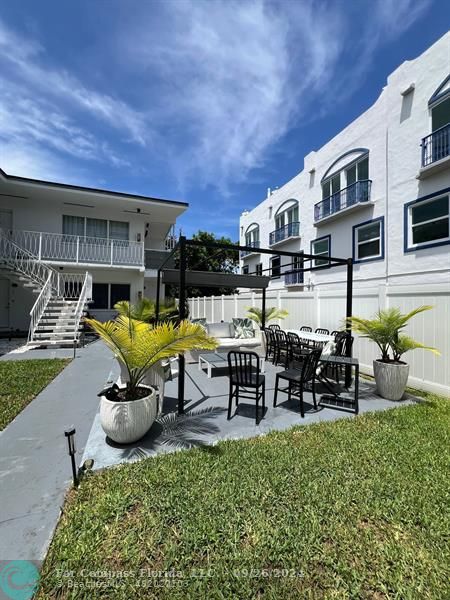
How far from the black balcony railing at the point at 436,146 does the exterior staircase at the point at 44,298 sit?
1479 centimetres

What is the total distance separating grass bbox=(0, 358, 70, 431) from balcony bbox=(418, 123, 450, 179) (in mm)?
14204

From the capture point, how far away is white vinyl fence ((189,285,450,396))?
5363 millimetres

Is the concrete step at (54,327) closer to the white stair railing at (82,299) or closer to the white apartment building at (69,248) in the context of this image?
the white apartment building at (69,248)

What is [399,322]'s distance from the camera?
5.19 m

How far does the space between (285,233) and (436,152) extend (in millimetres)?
9966

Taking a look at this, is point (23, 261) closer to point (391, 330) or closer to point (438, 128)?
point (391, 330)

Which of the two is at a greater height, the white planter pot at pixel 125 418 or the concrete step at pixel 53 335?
the concrete step at pixel 53 335

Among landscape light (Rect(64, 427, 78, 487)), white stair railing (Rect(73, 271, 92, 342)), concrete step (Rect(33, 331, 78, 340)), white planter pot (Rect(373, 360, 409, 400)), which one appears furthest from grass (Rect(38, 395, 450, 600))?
concrete step (Rect(33, 331, 78, 340))

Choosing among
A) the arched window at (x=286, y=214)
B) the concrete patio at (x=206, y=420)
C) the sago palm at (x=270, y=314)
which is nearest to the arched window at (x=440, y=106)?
the arched window at (x=286, y=214)

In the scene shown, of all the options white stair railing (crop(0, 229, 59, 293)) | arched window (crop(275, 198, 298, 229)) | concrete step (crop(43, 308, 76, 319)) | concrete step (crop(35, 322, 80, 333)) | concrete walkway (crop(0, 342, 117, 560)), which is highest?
arched window (crop(275, 198, 298, 229))

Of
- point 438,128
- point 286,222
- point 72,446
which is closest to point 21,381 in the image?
point 72,446

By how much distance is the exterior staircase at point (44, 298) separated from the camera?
10383mm

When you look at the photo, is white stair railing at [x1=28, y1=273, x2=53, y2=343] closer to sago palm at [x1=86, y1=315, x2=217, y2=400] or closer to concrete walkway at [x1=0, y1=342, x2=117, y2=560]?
concrete walkway at [x1=0, y1=342, x2=117, y2=560]

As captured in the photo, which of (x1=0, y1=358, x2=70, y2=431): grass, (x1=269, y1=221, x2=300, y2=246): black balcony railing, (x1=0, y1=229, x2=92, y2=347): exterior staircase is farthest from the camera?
(x1=269, y1=221, x2=300, y2=246): black balcony railing
